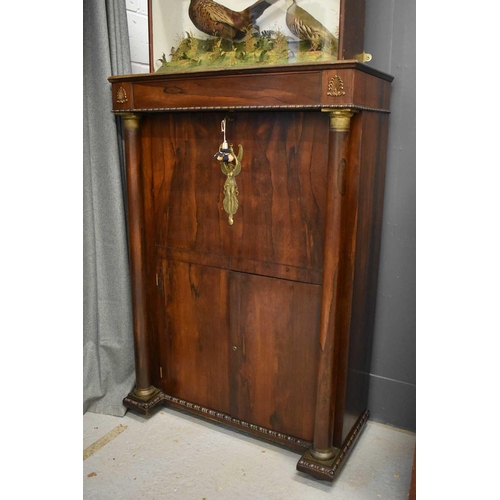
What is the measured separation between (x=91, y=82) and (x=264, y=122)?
74cm

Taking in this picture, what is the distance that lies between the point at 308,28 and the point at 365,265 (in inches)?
30.9

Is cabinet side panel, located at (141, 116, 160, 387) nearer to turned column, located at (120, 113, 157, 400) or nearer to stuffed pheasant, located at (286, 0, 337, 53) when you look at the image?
turned column, located at (120, 113, 157, 400)

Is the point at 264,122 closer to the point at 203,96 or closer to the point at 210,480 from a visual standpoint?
the point at 203,96

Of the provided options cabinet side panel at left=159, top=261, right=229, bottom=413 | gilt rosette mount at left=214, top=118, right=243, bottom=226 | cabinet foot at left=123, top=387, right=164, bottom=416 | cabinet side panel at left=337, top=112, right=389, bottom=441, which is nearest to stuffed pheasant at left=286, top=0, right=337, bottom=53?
cabinet side panel at left=337, top=112, right=389, bottom=441

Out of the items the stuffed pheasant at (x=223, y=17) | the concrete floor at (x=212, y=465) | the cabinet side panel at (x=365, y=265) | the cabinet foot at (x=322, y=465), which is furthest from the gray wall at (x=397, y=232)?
the stuffed pheasant at (x=223, y=17)

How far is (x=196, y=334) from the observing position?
6.46ft

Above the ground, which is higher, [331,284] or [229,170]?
[229,170]

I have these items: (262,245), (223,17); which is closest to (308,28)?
(223,17)

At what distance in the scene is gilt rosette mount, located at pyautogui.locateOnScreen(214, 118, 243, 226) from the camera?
167cm

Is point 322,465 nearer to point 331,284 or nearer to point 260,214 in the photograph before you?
point 331,284

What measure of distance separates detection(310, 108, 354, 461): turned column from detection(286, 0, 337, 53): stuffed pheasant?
199mm

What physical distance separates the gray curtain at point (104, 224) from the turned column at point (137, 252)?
9 centimetres

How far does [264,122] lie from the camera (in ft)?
5.41

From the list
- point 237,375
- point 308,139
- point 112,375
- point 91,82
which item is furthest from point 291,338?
point 91,82
